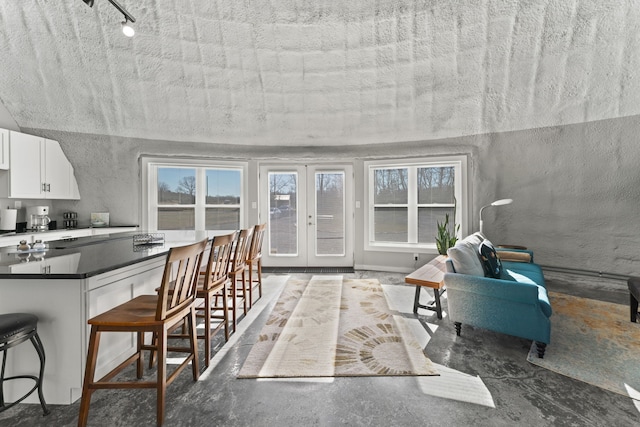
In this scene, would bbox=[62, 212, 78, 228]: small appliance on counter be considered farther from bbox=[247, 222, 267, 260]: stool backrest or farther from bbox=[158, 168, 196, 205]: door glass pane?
bbox=[247, 222, 267, 260]: stool backrest

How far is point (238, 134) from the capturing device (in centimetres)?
498

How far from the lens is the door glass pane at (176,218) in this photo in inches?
200

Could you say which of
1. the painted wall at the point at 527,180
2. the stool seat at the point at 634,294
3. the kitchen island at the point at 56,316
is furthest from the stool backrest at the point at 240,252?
the stool seat at the point at 634,294

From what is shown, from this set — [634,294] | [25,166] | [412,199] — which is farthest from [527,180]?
[25,166]

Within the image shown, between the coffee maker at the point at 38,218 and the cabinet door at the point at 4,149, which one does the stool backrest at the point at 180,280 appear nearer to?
the coffee maker at the point at 38,218

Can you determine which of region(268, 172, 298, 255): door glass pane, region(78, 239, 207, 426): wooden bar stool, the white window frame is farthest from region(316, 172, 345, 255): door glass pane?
region(78, 239, 207, 426): wooden bar stool

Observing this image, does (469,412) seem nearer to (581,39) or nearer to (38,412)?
(38,412)

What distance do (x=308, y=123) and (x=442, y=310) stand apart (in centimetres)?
359

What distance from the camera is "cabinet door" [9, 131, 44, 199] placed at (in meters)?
3.77

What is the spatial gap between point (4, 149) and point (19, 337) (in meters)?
3.77

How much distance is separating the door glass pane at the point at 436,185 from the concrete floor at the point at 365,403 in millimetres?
3247

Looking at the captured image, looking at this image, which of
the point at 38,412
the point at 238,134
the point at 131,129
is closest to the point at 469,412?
the point at 38,412

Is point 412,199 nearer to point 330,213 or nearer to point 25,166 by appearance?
point 330,213

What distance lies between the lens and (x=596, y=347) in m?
2.37
